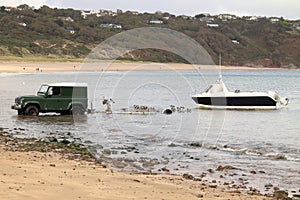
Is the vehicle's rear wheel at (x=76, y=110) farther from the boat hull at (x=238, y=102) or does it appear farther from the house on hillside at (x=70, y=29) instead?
the house on hillside at (x=70, y=29)

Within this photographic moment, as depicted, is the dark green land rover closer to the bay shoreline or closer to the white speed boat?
Answer: the white speed boat

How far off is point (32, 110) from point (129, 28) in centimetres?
13404

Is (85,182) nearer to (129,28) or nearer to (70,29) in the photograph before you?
(70,29)

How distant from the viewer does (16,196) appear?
10.2 metres

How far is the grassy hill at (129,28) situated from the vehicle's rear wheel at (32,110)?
87211 mm

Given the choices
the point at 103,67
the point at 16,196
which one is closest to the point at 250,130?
the point at 16,196

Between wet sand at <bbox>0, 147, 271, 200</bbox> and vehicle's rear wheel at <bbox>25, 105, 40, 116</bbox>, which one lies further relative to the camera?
vehicle's rear wheel at <bbox>25, 105, 40, 116</bbox>

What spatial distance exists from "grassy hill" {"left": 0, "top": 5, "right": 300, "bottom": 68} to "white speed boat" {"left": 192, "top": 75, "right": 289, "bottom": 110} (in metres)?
80.6

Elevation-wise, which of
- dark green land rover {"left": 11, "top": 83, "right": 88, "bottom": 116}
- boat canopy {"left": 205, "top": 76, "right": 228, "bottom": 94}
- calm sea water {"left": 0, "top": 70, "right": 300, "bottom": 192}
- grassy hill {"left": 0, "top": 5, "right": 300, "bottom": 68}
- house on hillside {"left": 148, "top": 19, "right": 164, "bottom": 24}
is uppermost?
house on hillside {"left": 148, "top": 19, "right": 164, "bottom": 24}

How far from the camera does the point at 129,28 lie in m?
161

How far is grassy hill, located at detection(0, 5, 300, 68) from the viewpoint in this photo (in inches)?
5001

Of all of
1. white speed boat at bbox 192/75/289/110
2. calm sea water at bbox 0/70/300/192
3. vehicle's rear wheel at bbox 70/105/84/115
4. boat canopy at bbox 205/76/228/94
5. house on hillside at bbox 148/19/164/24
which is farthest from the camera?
house on hillside at bbox 148/19/164/24

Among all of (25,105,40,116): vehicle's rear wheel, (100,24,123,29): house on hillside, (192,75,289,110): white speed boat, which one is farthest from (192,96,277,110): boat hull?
(100,24,123,29): house on hillside

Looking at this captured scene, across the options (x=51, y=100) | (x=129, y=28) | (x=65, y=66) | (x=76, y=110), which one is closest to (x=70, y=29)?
(x=129, y=28)
